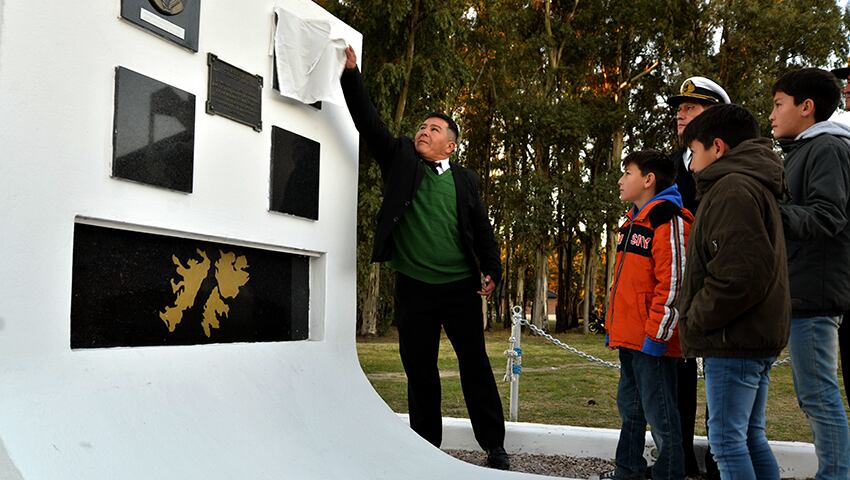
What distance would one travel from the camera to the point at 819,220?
3.18 metres

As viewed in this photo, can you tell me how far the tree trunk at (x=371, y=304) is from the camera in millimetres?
20688

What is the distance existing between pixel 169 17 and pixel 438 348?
2353 millimetres

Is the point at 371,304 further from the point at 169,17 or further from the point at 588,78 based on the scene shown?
the point at 169,17

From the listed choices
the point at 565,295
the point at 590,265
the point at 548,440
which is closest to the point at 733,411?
the point at 548,440

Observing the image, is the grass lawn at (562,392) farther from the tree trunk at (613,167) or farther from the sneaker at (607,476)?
the tree trunk at (613,167)

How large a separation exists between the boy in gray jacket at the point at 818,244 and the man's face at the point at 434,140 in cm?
193

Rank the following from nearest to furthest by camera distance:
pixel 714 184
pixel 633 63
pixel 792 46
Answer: pixel 714 184
pixel 792 46
pixel 633 63

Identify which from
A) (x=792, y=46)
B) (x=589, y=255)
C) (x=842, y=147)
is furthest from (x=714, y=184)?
(x=589, y=255)

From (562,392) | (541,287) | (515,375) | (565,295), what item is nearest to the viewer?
(515,375)

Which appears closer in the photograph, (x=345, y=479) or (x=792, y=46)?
(x=345, y=479)

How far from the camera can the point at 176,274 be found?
3.44 meters

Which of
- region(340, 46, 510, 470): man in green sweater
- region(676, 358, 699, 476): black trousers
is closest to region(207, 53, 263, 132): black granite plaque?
region(340, 46, 510, 470): man in green sweater

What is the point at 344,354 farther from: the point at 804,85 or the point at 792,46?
the point at 792,46

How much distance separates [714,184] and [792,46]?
23524 mm
